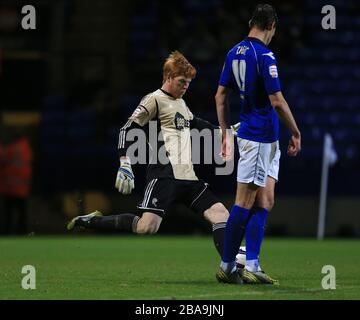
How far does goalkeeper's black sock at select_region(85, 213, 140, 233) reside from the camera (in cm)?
872

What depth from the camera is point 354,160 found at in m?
17.1

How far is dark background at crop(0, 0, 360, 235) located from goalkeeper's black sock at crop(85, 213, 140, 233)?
26.1 feet

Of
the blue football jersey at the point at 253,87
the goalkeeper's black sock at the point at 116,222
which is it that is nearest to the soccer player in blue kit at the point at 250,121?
the blue football jersey at the point at 253,87

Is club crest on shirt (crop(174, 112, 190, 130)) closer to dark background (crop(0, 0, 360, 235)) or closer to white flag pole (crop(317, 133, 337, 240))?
white flag pole (crop(317, 133, 337, 240))

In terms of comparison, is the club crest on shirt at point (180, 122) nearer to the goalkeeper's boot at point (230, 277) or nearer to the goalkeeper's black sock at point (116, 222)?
the goalkeeper's black sock at point (116, 222)

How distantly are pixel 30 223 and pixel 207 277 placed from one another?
29.8ft

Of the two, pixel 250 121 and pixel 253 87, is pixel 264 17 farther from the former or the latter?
pixel 250 121

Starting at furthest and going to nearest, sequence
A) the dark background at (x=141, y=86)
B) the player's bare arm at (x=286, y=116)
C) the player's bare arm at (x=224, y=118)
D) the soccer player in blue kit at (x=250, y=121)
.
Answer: the dark background at (x=141, y=86) < the player's bare arm at (x=224, y=118) < the soccer player in blue kit at (x=250, y=121) < the player's bare arm at (x=286, y=116)

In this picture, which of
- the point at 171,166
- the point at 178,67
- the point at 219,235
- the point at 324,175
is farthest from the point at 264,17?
the point at 324,175

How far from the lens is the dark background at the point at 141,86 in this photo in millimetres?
17062

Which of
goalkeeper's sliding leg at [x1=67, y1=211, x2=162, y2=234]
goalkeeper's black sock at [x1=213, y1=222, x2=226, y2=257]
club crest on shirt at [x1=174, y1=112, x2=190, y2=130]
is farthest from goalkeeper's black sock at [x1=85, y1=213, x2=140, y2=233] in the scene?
club crest on shirt at [x1=174, y1=112, x2=190, y2=130]

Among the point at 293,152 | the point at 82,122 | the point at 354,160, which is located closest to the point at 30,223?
the point at 82,122

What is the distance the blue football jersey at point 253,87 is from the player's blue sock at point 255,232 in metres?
0.66
